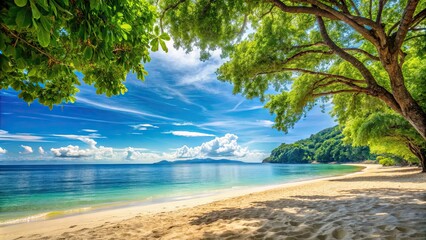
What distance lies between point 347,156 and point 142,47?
13556cm

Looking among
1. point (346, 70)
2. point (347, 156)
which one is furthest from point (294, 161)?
point (346, 70)

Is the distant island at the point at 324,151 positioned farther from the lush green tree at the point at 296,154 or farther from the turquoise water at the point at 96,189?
the turquoise water at the point at 96,189

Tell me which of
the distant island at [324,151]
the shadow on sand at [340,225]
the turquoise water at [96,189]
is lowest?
the turquoise water at [96,189]

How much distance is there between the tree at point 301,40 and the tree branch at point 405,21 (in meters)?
0.02

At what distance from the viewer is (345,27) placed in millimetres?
8828

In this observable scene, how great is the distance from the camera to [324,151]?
137500 mm

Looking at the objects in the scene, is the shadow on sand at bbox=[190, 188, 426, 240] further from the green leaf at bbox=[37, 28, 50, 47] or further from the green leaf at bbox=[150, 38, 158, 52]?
the green leaf at bbox=[37, 28, 50, 47]

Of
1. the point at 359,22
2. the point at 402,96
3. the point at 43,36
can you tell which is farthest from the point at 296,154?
the point at 43,36

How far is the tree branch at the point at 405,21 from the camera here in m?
4.97

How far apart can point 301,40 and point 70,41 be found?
24.4 ft

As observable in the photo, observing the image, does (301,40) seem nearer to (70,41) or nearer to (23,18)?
(70,41)

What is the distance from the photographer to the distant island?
114250mm

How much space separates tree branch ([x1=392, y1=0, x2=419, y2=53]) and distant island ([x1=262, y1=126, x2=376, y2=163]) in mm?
97387

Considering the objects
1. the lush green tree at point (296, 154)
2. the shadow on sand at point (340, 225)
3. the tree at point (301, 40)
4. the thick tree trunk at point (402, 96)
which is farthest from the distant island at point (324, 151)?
the shadow on sand at point (340, 225)
